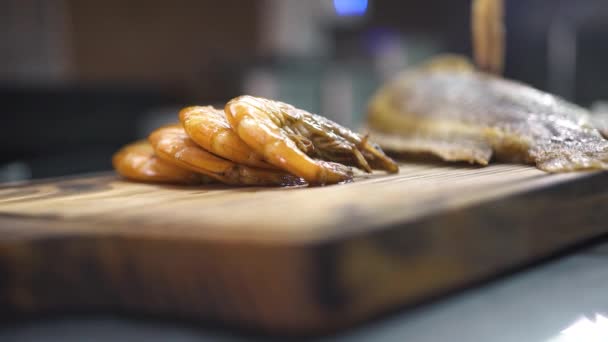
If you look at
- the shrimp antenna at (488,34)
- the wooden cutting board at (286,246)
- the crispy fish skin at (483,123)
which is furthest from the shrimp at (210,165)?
the shrimp antenna at (488,34)

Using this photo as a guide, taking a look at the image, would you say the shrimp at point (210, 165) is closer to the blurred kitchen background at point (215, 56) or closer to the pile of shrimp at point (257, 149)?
the pile of shrimp at point (257, 149)

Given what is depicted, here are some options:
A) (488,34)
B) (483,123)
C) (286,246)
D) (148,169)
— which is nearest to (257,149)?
(148,169)

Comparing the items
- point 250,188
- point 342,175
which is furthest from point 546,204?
point 250,188

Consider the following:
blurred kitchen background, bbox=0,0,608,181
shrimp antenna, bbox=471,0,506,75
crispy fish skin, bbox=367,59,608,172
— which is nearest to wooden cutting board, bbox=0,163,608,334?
crispy fish skin, bbox=367,59,608,172

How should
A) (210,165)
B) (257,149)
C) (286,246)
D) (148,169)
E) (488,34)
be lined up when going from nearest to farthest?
(286,246)
(257,149)
(210,165)
(148,169)
(488,34)

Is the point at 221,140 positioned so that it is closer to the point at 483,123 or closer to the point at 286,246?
the point at 286,246

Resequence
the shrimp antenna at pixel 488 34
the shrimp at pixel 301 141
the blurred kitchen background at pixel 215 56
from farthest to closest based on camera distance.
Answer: the blurred kitchen background at pixel 215 56, the shrimp antenna at pixel 488 34, the shrimp at pixel 301 141

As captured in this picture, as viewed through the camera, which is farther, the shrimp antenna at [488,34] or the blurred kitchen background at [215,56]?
the blurred kitchen background at [215,56]
